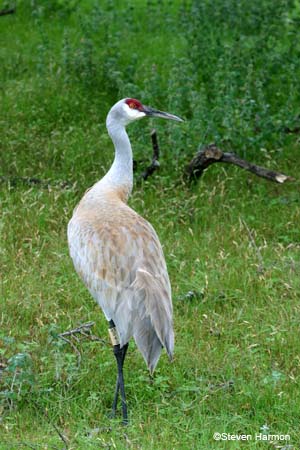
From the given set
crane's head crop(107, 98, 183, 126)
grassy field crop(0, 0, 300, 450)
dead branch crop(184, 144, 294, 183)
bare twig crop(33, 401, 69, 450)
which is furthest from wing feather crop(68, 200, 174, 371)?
dead branch crop(184, 144, 294, 183)

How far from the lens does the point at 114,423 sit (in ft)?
15.6

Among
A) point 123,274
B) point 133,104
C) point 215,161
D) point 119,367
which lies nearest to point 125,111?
point 133,104

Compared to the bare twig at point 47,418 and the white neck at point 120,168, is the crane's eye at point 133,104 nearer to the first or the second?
the white neck at point 120,168

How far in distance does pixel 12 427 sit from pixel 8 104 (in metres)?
5.28

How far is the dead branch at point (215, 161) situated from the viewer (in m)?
7.14

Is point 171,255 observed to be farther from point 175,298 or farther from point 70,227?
point 70,227

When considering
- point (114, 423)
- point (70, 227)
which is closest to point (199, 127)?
point (70, 227)

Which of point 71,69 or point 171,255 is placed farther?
point 71,69

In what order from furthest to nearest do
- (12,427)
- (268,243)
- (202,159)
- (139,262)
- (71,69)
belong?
1. (71,69)
2. (202,159)
3. (268,243)
4. (139,262)
5. (12,427)

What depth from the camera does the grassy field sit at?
4.94 meters

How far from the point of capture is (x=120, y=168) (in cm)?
594

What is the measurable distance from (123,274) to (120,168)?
1.13 metres

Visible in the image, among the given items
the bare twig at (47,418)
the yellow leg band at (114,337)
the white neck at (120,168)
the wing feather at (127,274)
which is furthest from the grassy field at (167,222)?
the white neck at (120,168)

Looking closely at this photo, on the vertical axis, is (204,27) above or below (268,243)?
above
